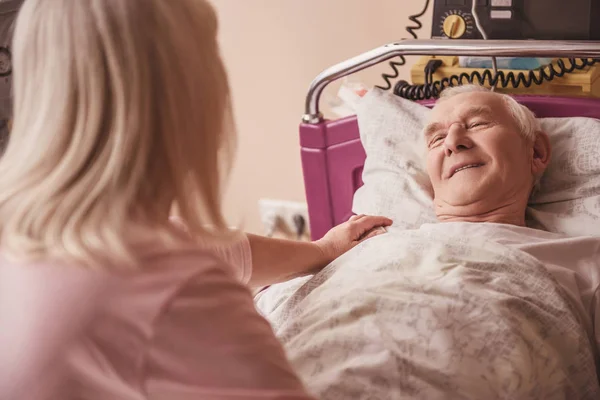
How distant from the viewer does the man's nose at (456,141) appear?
1522 mm

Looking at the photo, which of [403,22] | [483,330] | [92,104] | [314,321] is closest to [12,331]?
[92,104]

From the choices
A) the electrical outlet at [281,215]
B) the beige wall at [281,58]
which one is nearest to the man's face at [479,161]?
the beige wall at [281,58]

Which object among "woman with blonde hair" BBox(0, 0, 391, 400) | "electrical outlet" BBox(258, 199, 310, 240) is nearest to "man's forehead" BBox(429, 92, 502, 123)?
"woman with blonde hair" BBox(0, 0, 391, 400)

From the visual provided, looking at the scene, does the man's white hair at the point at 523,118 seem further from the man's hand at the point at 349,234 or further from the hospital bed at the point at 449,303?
the man's hand at the point at 349,234

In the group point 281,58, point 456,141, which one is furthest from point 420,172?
point 281,58

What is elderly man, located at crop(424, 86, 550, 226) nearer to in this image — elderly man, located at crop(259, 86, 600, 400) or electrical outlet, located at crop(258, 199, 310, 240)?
elderly man, located at crop(259, 86, 600, 400)

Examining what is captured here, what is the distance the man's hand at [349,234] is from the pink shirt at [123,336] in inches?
27.6

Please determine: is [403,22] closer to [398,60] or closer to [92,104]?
[398,60]

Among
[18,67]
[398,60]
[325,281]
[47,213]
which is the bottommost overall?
[325,281]

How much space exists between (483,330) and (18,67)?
0.76 m

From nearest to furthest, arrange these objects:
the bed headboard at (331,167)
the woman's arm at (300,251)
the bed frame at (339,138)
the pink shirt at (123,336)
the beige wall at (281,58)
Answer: the pink shirt at (123,336), the woman's arm at (300,251), the bed frame at (339,138), the bed headboard at (331,167), the beige wall at (281,58)

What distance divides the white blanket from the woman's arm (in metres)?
0.10

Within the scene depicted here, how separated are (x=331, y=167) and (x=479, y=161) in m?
0.51

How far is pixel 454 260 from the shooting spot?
1275mm
